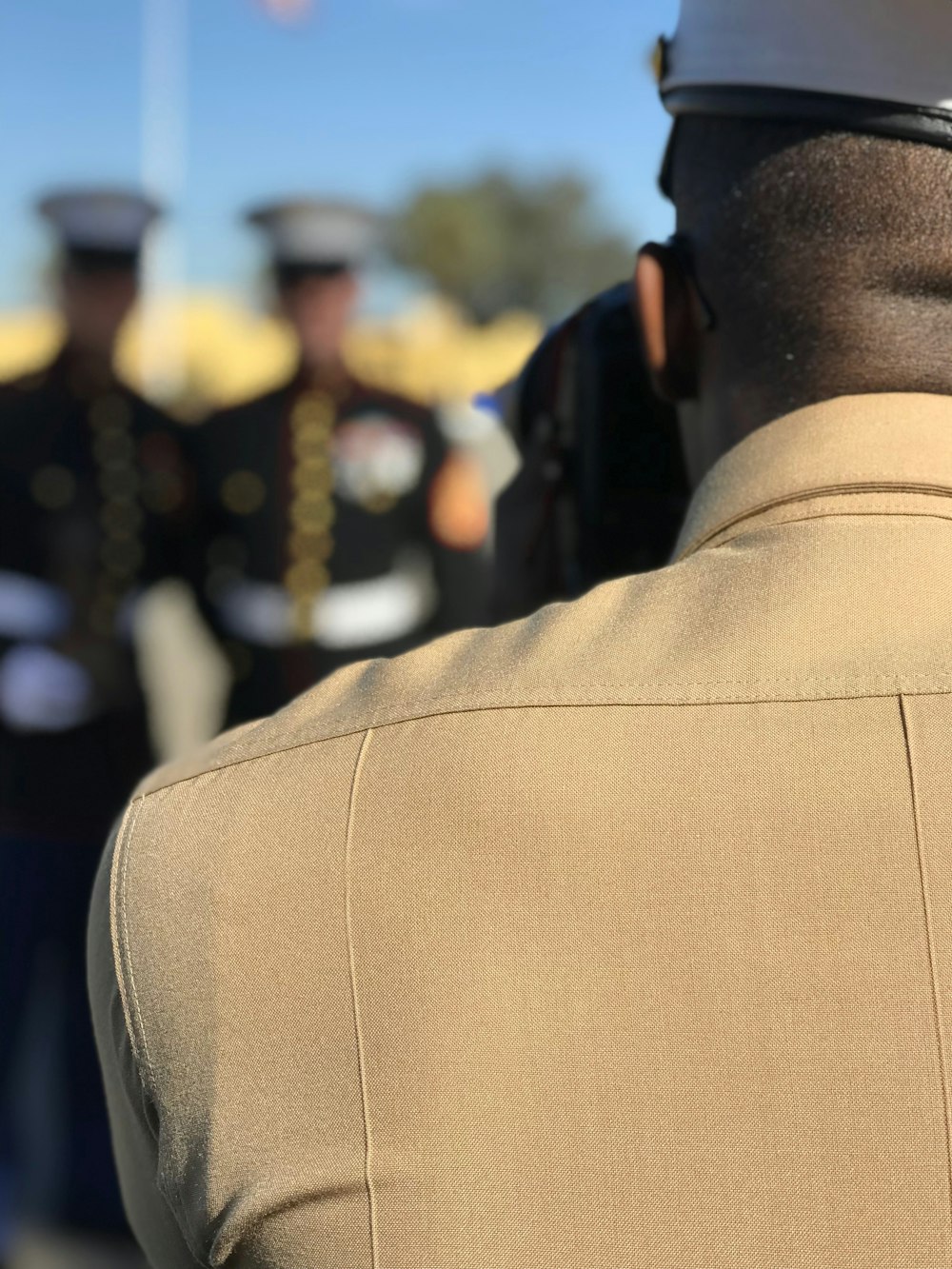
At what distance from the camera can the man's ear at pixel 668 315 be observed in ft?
4.09

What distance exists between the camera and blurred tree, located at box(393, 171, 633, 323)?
115 ft

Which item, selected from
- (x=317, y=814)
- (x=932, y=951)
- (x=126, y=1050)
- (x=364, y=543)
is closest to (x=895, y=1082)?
(x=932, y=951)

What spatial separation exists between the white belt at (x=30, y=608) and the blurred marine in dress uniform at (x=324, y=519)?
16.0 inches

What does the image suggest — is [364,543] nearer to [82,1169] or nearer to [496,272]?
[82,1169]

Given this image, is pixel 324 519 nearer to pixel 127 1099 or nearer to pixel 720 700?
pixel 127 1099

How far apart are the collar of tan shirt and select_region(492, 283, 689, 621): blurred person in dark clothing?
1.84 ft

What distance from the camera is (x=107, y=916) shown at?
977 millimetres

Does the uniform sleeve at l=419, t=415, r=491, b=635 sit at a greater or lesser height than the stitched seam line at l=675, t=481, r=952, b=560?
lesser

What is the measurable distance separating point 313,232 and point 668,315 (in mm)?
3333

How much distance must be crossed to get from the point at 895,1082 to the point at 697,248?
0.70m

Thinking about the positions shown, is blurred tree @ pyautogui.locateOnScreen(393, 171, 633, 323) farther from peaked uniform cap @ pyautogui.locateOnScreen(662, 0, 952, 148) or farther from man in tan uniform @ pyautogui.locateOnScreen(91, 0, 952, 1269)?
man in tan uniform @ pyautogui.locateOnScreen(91, 0, 952, 1269)

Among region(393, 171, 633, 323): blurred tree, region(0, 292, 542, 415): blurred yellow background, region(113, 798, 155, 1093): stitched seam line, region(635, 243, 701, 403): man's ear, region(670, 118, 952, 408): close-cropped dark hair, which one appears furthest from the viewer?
region(393, 171, 633, 323): blurred tree

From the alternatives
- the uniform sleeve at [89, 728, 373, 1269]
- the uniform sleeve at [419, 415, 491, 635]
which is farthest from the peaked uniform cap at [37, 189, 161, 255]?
the uniform sleeve at [89, 728, 373, 1269]

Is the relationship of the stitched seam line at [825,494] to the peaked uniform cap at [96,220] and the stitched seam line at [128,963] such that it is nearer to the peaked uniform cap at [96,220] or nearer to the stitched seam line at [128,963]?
the stitched seam line at [128,963]
